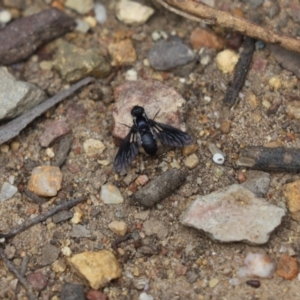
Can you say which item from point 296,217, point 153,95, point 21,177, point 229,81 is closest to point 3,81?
point 21,177

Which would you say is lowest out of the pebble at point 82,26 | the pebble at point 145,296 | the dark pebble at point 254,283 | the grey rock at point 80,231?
the pebble at point 145,296

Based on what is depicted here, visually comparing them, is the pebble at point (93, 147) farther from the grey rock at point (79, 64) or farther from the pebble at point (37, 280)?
the pebble at point (37, 280)

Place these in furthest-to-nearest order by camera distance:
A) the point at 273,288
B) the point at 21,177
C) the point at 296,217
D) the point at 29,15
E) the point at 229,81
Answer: the point at 29,15 < the point at 229,81 < the point at 21,177 < the point at 296,217 < the point at 273,288

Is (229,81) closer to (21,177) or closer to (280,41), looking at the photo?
(280,41)

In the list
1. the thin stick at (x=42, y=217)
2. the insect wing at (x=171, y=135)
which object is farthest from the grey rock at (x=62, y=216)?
the insect wing at (x=171, y=135)

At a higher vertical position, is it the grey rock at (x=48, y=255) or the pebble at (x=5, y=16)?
the pebble at (x=5, y=16)
